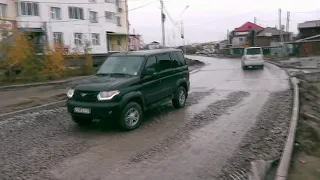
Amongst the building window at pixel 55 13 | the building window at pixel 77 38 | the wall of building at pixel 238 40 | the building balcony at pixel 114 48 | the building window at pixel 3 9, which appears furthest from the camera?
the wall of building at pixel 238 40

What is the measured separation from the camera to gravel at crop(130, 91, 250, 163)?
595 cm

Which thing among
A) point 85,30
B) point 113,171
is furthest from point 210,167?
point 85,30

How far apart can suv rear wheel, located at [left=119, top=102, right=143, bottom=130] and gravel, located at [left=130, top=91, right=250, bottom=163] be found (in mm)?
1051

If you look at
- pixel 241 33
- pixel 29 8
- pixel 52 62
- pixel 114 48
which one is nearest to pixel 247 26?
pixel 241 33

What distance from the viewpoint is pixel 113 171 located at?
5.05m

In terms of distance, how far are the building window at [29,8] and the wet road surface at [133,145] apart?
85.7 ft

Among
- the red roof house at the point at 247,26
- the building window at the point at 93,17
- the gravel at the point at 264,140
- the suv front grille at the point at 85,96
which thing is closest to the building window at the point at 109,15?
the building window at the point at 93,17

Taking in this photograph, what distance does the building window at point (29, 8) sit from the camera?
1267 inches

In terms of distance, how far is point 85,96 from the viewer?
23.8ft

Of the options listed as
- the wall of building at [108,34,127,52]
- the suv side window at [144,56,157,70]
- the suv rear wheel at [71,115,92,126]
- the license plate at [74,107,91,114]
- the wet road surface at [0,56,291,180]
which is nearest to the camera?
the wet road surface at [0,56,291,180]

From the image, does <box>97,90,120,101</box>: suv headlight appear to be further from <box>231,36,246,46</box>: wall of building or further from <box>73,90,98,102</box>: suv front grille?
<box>231,36,246,46</box>: wall of building

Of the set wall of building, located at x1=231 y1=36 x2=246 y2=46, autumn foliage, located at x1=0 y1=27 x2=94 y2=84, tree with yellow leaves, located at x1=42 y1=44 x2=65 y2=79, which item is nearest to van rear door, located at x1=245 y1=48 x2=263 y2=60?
autumn foliage, located at x1=0 y1=27 x2=94 y2=84

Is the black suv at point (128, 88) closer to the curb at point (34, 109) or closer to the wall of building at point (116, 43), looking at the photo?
the curb at point (34, 109)

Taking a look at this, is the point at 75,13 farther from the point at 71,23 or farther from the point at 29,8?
the point at 29,8
